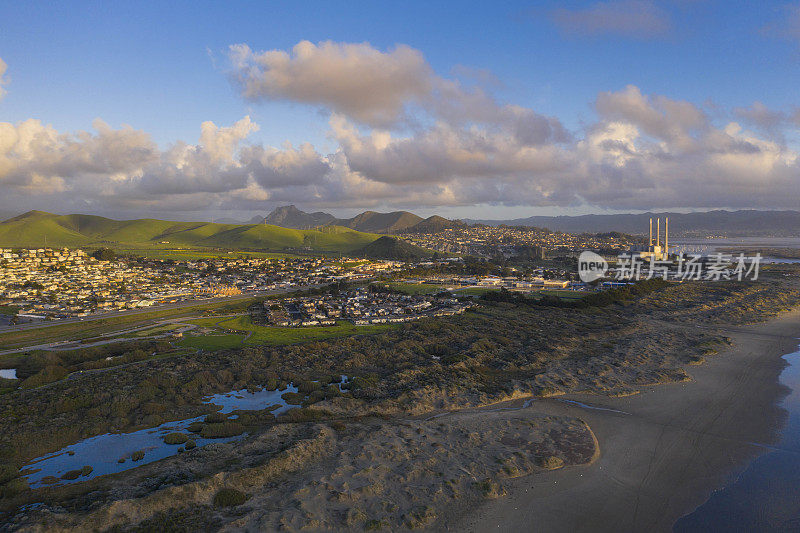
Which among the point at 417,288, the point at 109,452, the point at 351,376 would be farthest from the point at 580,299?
the point at 109,452

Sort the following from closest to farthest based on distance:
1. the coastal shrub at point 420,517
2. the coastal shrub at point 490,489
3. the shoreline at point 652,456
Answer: the coastal shrub at point 420,517, the shoreline at point 652,456, the coastal shrub at point 490,489

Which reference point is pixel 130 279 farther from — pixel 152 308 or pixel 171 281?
pixel 152 308

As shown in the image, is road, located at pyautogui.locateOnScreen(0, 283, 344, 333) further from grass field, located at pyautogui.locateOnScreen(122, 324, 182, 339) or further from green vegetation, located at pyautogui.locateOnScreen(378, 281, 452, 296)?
green vegetation, located at pyautogui.locateOnScreen(378, 281, 452, 296)

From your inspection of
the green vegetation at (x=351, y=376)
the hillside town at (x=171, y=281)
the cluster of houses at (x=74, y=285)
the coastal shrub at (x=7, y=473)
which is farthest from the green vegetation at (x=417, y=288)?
the coastal shrub at (x=7, y=473)

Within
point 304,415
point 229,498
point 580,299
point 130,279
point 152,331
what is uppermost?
point 130,279

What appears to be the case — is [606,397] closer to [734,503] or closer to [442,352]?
[734,503]

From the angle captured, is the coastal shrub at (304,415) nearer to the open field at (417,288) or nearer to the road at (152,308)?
the road at (152,308)

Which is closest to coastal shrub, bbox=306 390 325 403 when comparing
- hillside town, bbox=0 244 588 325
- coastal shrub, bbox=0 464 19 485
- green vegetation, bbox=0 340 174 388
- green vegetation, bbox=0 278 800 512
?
green vegetation, bbox=0 278 800 512

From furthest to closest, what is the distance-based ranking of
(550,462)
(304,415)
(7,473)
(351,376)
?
(351,376), (304,415), (550,462), (7,473)
